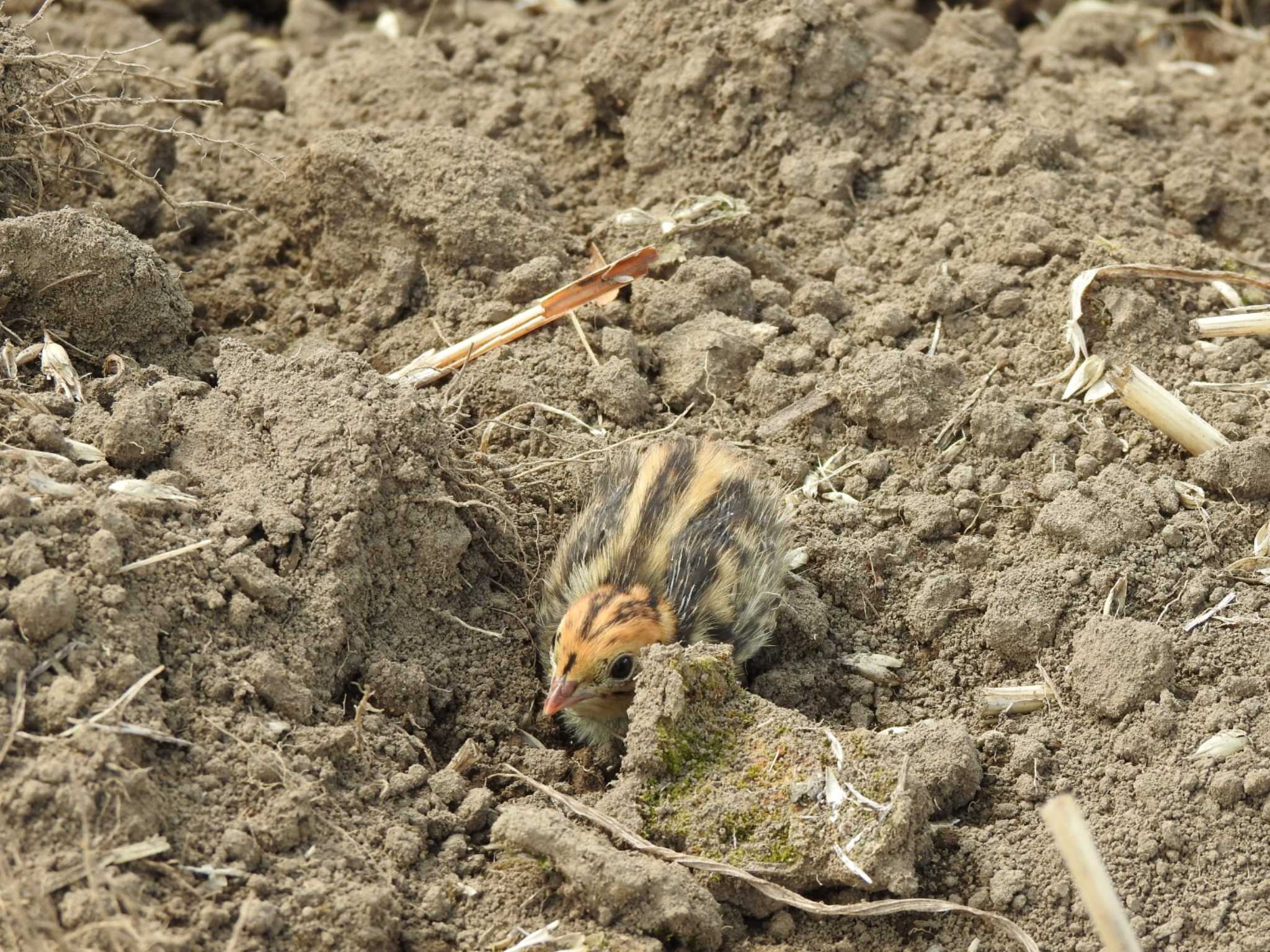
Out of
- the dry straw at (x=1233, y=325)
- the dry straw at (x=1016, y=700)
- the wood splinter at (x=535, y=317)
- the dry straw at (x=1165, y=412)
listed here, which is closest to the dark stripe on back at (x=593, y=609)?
the wood splinter at (x=535, y=317)

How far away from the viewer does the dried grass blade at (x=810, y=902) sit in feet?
13.2

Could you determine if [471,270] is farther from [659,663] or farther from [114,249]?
[659,663]

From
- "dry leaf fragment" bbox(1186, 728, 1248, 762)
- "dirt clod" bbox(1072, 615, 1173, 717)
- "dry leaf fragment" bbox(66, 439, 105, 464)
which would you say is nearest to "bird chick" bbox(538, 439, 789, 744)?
"dirt clod" bbox(1072, 615, 1173, 717)

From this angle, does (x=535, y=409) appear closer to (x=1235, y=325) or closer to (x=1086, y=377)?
(x=1086, y=377)

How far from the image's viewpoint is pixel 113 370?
482 centimetres

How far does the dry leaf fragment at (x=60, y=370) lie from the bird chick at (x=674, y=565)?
67.0 inches

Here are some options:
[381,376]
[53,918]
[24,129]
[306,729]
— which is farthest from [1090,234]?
[53,918]

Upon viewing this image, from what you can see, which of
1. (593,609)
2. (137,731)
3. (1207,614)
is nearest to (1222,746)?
(1207,614)

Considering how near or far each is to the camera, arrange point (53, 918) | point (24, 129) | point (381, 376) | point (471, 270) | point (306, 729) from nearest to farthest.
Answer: point (53, 918)
point (306, 729)
point (381, 376)
point (24, 129)
point (471, 270)

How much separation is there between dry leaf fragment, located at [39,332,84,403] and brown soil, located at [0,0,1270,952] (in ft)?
0.16

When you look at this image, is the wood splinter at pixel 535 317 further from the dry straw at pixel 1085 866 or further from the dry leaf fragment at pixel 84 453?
the dry straw at pixel 1085 866

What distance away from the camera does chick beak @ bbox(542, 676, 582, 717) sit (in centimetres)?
455

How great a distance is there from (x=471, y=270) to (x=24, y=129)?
5.66 ft

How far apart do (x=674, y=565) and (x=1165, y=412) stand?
75.2 inches
